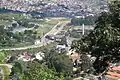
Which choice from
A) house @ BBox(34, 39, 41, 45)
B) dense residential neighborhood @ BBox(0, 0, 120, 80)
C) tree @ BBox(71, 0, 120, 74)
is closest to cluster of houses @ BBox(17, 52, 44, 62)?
dense residential neighborhood @ BBox(0, 0, 120, 80)

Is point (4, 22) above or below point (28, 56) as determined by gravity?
Result: below

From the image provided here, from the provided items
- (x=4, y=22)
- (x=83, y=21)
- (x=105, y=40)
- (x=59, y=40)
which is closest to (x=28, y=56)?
(x=59, y=40)

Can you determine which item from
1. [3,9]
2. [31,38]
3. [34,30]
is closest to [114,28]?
[31,38]

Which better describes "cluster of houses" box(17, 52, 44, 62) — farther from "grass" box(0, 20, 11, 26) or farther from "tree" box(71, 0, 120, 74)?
"tree" box(71, 0, 120, 74)

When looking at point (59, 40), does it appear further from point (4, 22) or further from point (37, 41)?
point (4, 22)

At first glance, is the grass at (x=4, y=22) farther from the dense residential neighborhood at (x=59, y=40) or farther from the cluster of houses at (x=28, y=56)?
the cluster of houses at (x=28, y=56)

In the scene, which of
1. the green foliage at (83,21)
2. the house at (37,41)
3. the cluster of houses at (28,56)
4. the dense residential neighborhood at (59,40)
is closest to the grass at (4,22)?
the dense residential neighborhood at (59,40)

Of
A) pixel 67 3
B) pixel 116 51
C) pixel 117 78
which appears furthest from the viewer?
pixel 67 3

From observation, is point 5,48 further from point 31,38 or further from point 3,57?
point 3,57

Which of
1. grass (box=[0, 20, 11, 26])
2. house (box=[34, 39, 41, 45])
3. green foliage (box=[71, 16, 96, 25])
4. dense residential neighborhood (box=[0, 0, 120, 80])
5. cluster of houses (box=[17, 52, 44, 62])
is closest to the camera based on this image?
dense residential neighborhood (box=[0, 0, 120, 80])
